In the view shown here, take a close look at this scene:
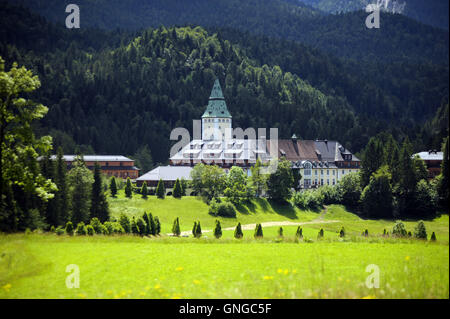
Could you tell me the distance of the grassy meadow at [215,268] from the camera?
58.2 feet

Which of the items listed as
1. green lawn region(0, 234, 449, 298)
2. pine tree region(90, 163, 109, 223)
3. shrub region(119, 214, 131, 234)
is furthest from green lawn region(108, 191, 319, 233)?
green lawn region(0, 234, 449, 298)

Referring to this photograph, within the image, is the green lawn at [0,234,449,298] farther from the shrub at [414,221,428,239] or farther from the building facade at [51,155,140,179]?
the building facade at [51,155,140,179]

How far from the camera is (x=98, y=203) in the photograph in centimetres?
6088

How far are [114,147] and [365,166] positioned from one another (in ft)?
298

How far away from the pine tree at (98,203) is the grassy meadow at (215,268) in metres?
31.3

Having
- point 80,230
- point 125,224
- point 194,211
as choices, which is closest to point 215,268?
point 80,230

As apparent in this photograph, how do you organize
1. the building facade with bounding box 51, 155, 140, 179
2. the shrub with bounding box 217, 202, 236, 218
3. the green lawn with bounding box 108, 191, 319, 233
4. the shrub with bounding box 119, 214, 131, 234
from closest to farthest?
the shrub with bounding box 119, 214, 131, 234 < the green lawn with bounding box 108, 191, 319, 233 < the shrub with bounding box 217, 202, 236, 218 < the building facade with bounding box 51, 155, 140, 179

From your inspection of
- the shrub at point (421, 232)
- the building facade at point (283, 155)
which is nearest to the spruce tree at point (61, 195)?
the shrub at point (421, 232)

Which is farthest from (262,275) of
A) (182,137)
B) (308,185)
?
A: (182,137)

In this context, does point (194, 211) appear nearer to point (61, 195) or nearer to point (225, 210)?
point (225, 210)

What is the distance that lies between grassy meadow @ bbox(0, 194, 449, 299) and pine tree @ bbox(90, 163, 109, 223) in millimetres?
31340

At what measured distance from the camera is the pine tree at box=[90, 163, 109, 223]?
198 ft
